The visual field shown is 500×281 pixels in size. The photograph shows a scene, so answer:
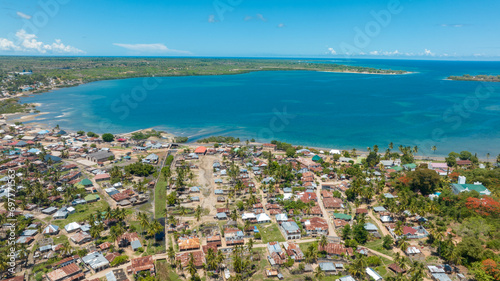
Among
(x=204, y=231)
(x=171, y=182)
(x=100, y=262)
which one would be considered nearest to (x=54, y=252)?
(x=100, y=262)

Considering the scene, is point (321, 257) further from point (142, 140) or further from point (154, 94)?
point (154, 94)

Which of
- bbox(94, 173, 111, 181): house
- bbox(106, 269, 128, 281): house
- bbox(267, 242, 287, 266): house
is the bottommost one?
bbox(106, 269, 128, 281): house

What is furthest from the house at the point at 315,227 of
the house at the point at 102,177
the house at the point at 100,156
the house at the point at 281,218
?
the house at the point at 100,156

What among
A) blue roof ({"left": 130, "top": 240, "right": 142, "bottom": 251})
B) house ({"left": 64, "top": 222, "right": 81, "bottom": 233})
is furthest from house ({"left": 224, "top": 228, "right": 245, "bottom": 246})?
house ({"left": 64, "top": 222, "right": 81, "bottom": 233})

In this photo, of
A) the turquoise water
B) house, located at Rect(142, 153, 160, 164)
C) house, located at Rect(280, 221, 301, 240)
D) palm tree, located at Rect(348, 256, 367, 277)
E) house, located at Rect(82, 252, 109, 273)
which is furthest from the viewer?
the turquoise water

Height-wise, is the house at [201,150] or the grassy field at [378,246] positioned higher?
the house at [201,150]

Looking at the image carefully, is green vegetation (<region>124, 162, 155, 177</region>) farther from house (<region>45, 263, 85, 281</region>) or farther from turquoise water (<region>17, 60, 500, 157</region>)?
turquoise water (<region>17, 60, 500, 157</region>)

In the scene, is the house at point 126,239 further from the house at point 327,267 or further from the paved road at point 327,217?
the paved road at point 327,217
